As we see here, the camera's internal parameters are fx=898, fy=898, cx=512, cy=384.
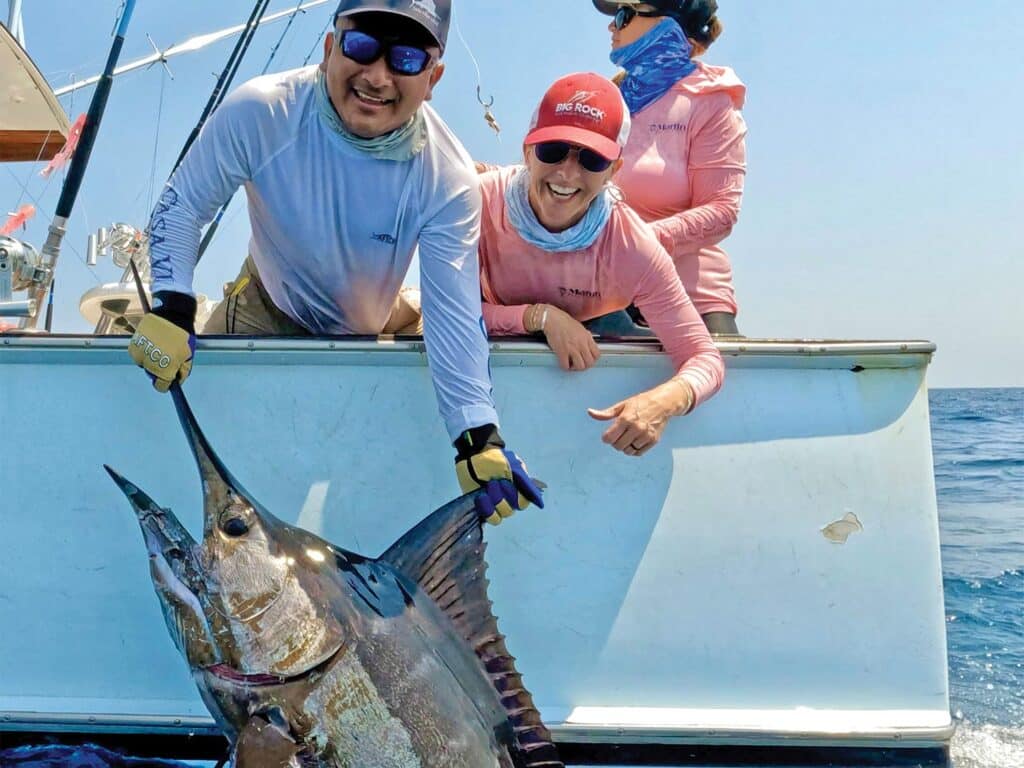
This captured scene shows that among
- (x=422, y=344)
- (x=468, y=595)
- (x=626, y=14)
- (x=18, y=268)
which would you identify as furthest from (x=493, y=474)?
(x=18, y=268)

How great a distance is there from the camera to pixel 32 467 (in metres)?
2.47

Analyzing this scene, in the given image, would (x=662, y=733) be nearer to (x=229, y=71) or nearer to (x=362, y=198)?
(x=362, y=198)

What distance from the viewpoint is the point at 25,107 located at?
5945 millimetres

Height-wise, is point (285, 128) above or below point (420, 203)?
above

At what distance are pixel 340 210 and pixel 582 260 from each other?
2.39ft

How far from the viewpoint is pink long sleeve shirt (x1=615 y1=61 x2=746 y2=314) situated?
130 inches

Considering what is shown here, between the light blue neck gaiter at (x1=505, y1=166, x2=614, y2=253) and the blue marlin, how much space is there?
112cm

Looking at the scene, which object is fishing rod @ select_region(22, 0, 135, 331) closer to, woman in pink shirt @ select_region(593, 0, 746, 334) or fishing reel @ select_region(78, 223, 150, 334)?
fishing reel @ select_region(78, 223, 150, 334)

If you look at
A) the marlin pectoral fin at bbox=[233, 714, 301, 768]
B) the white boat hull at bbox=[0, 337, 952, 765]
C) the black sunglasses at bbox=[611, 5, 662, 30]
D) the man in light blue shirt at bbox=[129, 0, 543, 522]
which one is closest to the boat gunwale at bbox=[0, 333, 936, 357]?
the white boat hull at bbox=[0, 337, 952, 765]

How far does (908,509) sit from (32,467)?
8.02 feet

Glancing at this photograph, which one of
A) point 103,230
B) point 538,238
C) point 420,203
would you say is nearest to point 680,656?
point 538,238

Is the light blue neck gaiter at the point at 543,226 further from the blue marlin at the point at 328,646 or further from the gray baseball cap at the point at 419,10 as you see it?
the blue marlin at the point at 328,646

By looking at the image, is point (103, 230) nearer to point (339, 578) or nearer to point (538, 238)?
point (538, 238)

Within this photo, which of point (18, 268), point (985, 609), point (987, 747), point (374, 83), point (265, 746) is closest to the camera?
point (265, 746)
